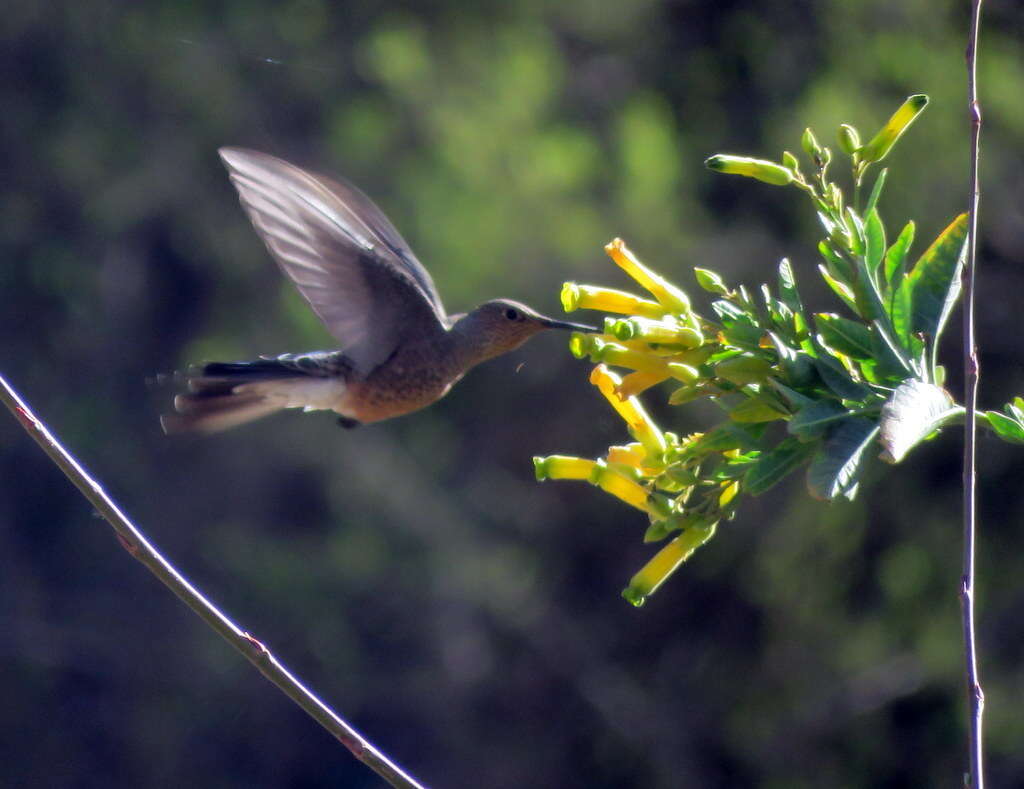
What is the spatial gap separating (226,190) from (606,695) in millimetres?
3977

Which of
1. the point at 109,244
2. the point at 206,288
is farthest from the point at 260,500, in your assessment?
the point at 109,244

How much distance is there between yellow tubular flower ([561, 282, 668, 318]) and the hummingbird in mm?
444

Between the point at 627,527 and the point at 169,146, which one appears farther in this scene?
the point at 169,146

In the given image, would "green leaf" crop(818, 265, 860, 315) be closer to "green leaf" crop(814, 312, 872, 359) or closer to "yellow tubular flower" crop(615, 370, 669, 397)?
"green leaf" crop(814, 312, 872, 359)

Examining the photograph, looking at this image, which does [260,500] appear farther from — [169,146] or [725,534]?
[725,534]

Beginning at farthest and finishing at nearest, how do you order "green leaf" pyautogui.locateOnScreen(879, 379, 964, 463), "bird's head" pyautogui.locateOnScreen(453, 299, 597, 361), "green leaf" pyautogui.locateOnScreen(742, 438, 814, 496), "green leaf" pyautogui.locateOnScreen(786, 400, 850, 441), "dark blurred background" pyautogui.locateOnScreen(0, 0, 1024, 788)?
"dark blurred background" pyautogui.locateOnScreen(0, 0, 1024, 788)
"bird's head" pyautogui.locateOnScreen(453, 299, 597, 361)
"green leaf" pyautogui.locateOnScreen(742, 438, 814, 496)
"green leaf" pyautogui.locateOnScreen(786, 400, 850, 441)
"green leaf" pyautogui.locateOnScreen(879, 379, 964, 463)

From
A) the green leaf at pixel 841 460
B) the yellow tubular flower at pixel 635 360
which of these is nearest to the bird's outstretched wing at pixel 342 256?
the yellow tubular flower at pixel 635 360

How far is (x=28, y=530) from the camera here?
8.50 meters

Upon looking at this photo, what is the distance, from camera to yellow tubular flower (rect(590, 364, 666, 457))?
151cm

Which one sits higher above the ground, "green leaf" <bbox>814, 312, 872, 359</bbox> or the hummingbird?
"green leaf" <bbox>814, 312, 872, 359</bbox>

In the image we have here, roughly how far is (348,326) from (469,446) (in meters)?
4.38

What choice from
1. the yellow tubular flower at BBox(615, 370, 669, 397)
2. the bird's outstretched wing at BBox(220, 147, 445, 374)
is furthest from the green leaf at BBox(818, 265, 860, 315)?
the bird's outstretched wing at BBox(220, 147, 445, 374)

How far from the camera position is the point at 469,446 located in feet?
22.1

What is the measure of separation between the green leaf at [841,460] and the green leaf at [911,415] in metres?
0.03
